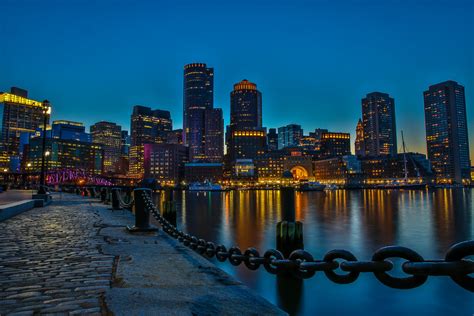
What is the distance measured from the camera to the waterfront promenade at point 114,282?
431 cm

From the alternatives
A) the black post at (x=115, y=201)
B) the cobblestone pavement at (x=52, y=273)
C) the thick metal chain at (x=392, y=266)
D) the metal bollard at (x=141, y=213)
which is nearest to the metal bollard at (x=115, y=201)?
the black post at (x=115, y=201)

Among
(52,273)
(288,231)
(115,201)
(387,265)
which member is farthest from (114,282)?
(115,201)

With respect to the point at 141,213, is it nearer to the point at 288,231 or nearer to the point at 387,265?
the point at 288,231

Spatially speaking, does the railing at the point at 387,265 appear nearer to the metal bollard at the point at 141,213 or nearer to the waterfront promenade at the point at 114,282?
the waterfront promenade at the point at 114,282

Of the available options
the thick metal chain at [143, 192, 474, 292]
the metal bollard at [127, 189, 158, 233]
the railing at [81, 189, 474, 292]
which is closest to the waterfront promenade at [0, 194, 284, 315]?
the railing at [81, 189, 474, 292]

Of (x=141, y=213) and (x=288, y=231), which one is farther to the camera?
(x=141, y=213)

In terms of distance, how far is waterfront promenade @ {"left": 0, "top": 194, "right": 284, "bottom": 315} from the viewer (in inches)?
170

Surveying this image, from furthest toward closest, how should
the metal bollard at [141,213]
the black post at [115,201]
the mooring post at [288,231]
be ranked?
the black post at [115,201] → the metal bollard at [141,213] → the mooring post at [288,231]

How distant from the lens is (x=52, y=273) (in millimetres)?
6023

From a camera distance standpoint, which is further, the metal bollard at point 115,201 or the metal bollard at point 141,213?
the metal bollard at point 115,201

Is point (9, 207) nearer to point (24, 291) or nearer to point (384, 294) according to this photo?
point (24, 291)

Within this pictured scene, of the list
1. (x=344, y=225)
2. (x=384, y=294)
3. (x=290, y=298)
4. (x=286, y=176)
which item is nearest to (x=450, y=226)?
(x=344, y=225)

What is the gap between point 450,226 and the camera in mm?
31859

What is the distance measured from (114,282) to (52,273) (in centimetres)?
147
